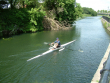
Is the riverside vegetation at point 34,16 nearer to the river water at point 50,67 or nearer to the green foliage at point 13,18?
the green foliage at point 13,18

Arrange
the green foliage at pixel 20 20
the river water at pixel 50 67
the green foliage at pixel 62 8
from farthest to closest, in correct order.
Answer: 1. the green foliage at pixel 62 8
2. the green foliage at pixel 20 20
3. the river water at pixel 50 67

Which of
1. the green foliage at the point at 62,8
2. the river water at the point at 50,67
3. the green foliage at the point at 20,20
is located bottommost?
the river water at the point at 50,67

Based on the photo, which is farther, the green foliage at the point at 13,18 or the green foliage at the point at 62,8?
the green foliage at the point at 62,8

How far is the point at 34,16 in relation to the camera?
90.3 ft

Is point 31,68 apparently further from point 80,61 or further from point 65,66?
point 80,61

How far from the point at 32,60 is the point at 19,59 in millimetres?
1400

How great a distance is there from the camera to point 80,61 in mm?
12461

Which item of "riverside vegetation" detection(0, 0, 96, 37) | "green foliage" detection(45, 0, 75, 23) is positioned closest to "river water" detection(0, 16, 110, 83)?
"riverside vegetation" detection(0, 0, 96, 37)

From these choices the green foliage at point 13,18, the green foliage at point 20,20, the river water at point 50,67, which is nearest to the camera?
the river water at point 50,67

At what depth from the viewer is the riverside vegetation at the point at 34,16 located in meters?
24.5

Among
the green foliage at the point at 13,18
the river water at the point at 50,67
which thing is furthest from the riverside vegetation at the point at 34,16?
the river water at the point at 50,67

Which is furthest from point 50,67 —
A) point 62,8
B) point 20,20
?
point 62,8

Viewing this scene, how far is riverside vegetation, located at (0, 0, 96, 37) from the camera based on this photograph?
2455 cm

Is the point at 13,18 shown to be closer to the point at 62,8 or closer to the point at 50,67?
the point at 62,8
